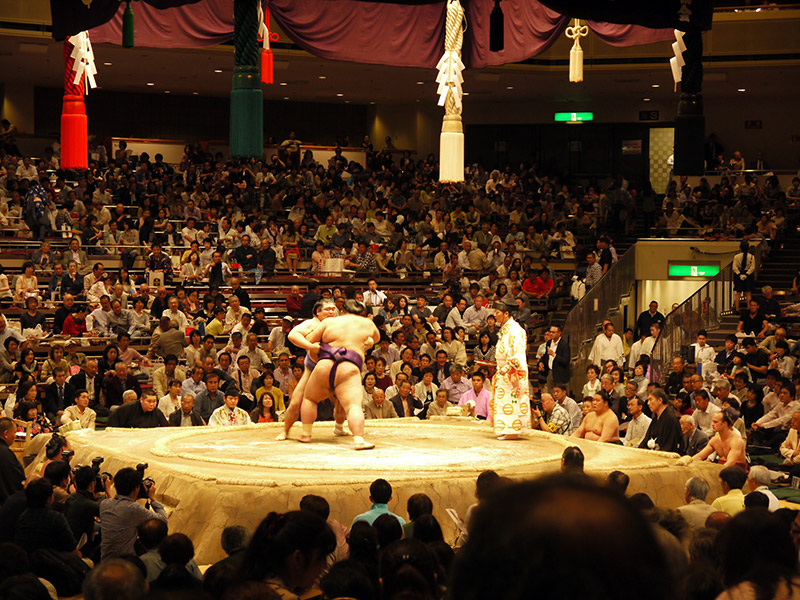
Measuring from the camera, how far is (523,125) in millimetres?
16266

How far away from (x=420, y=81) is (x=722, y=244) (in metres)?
4.80

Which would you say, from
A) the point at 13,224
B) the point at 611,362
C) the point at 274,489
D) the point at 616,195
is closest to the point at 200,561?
the point at 274,489

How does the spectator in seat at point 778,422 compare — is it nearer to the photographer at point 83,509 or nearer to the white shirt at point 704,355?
the white shirt at point 704,355

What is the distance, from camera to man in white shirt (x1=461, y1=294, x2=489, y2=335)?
30.7 feet

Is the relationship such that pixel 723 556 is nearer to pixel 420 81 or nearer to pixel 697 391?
pixel 697 391

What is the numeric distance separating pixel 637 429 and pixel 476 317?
128 inches

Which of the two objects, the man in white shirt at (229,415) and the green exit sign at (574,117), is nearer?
the man in white shirt at (229,415)

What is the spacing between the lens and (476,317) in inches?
373

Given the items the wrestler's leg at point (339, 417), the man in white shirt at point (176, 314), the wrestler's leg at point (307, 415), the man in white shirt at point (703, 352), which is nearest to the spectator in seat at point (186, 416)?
the wrestler's leg at point (339, 417)

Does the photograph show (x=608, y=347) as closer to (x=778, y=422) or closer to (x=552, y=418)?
(x=778, y=422)

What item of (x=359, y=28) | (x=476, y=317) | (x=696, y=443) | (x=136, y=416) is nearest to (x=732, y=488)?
(x=696, y=443)

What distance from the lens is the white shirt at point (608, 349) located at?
8.80 m

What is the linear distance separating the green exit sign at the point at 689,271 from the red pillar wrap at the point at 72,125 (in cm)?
882

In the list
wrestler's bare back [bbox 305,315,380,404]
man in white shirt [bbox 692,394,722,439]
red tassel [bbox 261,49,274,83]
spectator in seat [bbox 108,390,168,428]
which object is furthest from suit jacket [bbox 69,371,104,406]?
man in white shirt [bbox 692,394,722,439]
